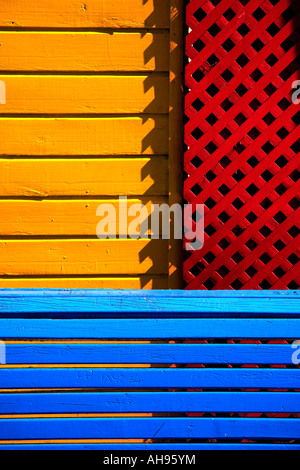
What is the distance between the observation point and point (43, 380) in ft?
5.07

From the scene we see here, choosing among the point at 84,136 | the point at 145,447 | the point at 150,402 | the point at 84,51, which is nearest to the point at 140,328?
the point at 150,402

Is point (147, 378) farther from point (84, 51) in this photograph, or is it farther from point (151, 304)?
point (84, 51)

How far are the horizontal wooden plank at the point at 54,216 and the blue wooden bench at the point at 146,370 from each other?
A: 2.68 ft

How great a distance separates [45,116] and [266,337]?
1.61 m

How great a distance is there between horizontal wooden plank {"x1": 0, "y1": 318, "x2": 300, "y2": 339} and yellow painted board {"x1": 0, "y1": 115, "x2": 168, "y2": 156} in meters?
1.09

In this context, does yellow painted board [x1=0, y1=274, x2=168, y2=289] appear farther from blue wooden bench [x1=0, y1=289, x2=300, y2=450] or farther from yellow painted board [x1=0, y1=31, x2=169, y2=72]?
yellow painted board [x1=0, y1=31, x2=169, y2=72]

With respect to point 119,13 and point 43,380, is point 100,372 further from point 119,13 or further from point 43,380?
point 119,13

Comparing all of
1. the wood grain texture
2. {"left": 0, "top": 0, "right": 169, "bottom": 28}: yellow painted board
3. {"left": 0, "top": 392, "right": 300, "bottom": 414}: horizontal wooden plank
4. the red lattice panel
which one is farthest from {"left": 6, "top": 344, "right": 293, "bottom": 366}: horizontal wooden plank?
{"left": 0, "top": 0, "right": 169, "bottom": 28}: yellow painted board

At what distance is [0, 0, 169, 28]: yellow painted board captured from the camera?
2.28 m

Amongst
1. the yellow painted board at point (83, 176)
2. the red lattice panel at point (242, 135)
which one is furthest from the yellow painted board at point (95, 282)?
the yellow painted board at point (83, 176)

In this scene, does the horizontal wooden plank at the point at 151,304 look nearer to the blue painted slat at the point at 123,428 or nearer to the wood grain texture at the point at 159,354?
the wood grain texture at the point at 159,354

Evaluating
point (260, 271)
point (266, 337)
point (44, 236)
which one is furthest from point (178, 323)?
point (44, 236)

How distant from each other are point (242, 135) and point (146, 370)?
135cm

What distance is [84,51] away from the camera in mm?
2295
